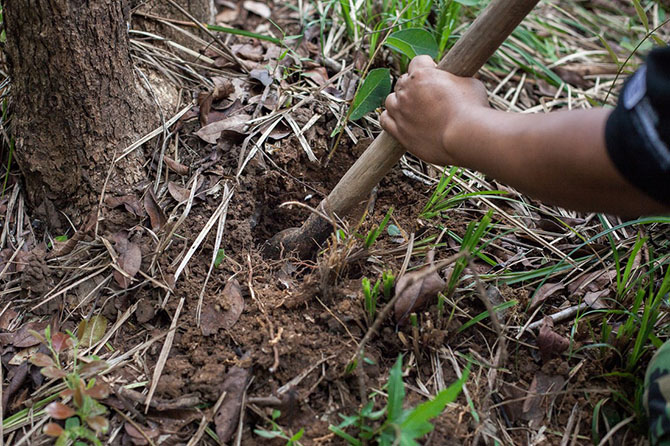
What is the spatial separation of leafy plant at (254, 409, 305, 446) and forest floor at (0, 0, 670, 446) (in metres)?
0.01

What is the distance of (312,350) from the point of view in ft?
5.31

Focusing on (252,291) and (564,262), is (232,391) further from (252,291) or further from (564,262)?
(564,262)

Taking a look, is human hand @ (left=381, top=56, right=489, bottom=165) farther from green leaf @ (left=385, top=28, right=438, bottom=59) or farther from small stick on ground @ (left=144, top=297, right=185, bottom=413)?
small stick on ground @ (left=144, top=297, right=185, bottom=413)

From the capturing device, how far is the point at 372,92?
1.98 metres

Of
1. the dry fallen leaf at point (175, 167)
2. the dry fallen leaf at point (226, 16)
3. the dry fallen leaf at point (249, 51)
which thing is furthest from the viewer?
the dry fallen leaf at point (226, 16)

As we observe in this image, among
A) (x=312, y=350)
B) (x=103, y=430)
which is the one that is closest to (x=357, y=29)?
(x=312, y=350)

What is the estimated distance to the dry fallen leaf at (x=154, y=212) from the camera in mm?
1898

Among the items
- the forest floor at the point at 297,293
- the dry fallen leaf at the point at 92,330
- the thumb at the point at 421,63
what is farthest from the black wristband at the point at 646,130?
the dry fallen leaf at the point at 92,330

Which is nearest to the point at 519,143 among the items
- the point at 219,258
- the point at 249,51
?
the point at 219,258

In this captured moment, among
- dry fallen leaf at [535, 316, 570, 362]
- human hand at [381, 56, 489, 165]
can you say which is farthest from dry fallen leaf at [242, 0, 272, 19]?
dry fallen leaf at [535, 316, 570, 362]

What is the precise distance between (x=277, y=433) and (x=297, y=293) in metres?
0.47

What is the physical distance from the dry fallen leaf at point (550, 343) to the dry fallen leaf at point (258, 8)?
6.93 feet

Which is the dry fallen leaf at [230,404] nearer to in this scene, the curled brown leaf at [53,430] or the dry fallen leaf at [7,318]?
the curled brown leaf at [53,430]

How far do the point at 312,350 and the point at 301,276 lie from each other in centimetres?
40
